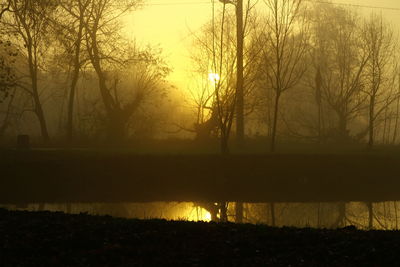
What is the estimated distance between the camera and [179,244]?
10.4 m

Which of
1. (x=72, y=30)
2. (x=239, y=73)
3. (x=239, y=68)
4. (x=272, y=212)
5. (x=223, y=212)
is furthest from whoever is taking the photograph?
(x=72, y=30)

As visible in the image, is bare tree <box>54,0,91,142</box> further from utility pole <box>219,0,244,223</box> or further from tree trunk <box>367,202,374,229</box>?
tree trunk <box>367,202,374,229</box>

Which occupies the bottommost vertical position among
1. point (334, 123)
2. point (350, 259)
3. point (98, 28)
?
point (350, 259)

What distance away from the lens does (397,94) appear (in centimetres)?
5581

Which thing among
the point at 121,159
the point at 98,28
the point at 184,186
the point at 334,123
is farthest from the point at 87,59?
the point at 334,123

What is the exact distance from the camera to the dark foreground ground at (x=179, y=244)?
9.23 metres

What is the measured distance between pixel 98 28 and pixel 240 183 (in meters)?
20.8

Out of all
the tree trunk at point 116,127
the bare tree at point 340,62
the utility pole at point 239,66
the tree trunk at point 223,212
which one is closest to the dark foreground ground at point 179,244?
the tree trunk at point 223,212


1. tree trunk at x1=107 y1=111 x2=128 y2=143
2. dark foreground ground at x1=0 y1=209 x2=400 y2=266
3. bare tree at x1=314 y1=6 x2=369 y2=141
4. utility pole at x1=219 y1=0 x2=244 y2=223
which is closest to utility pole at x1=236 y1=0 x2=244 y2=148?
utility pole at x1=219 y1=0 x2=244 y2=223

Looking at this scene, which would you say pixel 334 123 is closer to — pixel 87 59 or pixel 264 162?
pixel 87 59

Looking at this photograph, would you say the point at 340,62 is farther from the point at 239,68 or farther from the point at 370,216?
the point at 370,216

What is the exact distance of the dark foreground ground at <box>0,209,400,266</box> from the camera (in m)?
9.23

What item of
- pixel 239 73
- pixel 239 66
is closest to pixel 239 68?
pixel 239 66

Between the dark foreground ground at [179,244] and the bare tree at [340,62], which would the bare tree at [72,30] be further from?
the dark foreground ground at [179,244]
